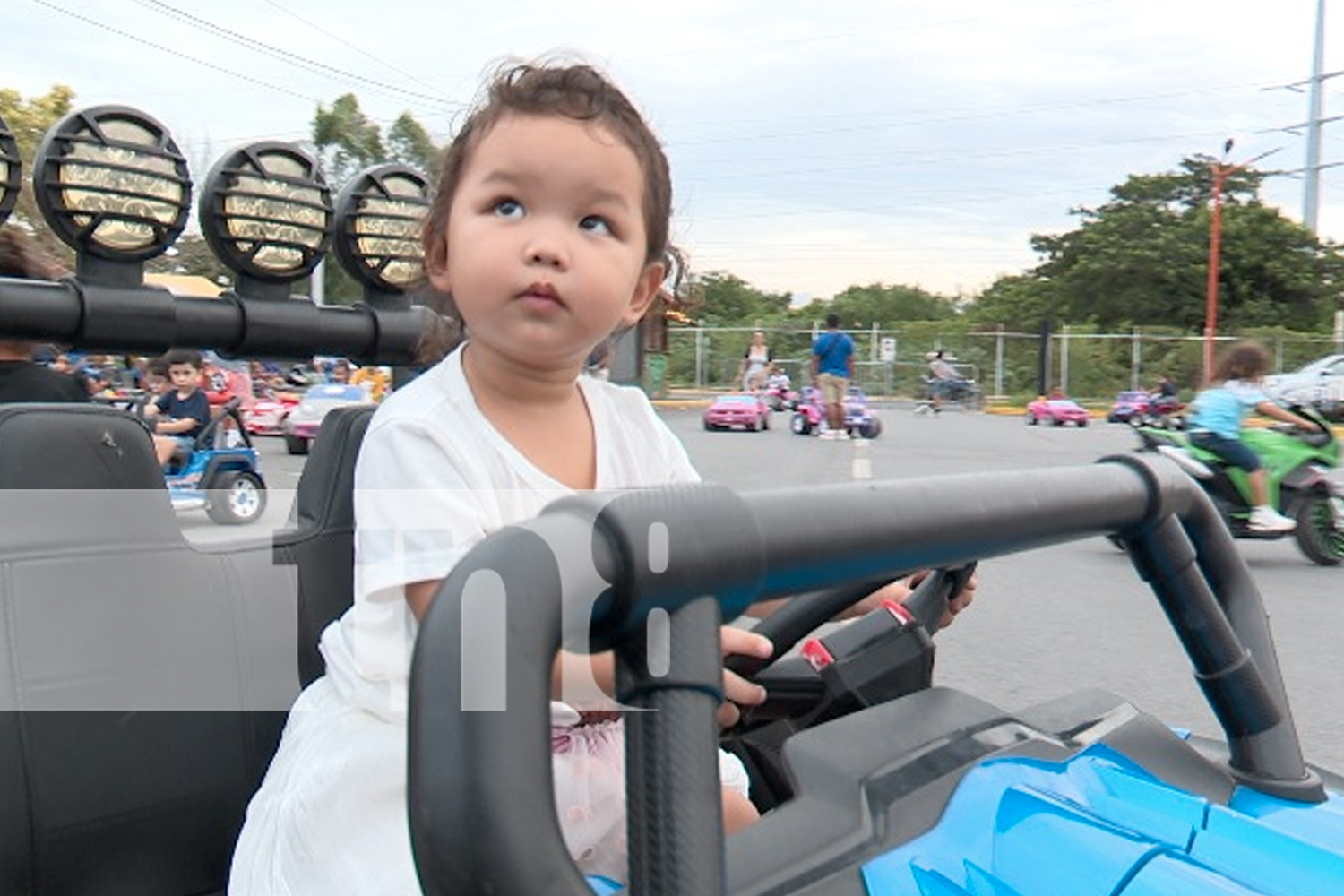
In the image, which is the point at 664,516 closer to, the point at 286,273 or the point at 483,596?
A: the point at 483,596

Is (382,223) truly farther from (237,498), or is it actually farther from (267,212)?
(237,498)

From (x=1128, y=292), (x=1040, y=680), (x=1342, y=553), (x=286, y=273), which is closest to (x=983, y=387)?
(x=1128, y=292)

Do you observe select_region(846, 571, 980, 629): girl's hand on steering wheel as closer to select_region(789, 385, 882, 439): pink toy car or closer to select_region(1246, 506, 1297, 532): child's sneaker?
select_region(1246, 506, 1297, 532): child's sneaker

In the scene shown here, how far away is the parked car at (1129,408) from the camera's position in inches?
972

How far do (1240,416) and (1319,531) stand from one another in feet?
2.69

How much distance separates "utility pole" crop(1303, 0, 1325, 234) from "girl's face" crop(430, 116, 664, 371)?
44.0 metres

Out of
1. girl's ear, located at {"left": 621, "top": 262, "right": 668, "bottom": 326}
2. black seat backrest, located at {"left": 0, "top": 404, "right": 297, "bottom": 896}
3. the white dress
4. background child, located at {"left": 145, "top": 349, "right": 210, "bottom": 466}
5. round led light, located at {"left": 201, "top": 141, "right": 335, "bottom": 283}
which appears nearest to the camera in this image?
the white dress

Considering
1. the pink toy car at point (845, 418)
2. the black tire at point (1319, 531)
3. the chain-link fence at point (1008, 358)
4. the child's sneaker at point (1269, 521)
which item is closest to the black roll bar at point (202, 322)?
the child's sneaker at point (1269, 521)

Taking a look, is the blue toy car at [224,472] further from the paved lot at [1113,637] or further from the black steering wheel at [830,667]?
the black steering wheel at [830,667]

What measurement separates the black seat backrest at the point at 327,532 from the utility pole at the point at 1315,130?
43.5 metres

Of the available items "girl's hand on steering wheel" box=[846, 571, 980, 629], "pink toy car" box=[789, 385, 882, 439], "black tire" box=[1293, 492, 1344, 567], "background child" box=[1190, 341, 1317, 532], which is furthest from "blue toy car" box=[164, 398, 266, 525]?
"pink toy car" box=[789, 385, 882, 439]

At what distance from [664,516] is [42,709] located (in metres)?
1.32

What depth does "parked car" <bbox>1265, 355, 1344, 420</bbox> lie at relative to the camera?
986 inches

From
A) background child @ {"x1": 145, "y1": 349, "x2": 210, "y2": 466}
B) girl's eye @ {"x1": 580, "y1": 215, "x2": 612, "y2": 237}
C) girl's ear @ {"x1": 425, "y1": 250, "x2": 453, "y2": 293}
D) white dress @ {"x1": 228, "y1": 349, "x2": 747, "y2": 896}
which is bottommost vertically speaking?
background child @ {"x1": 145, "y1": 349, "x2": 210, "y2": 466}
